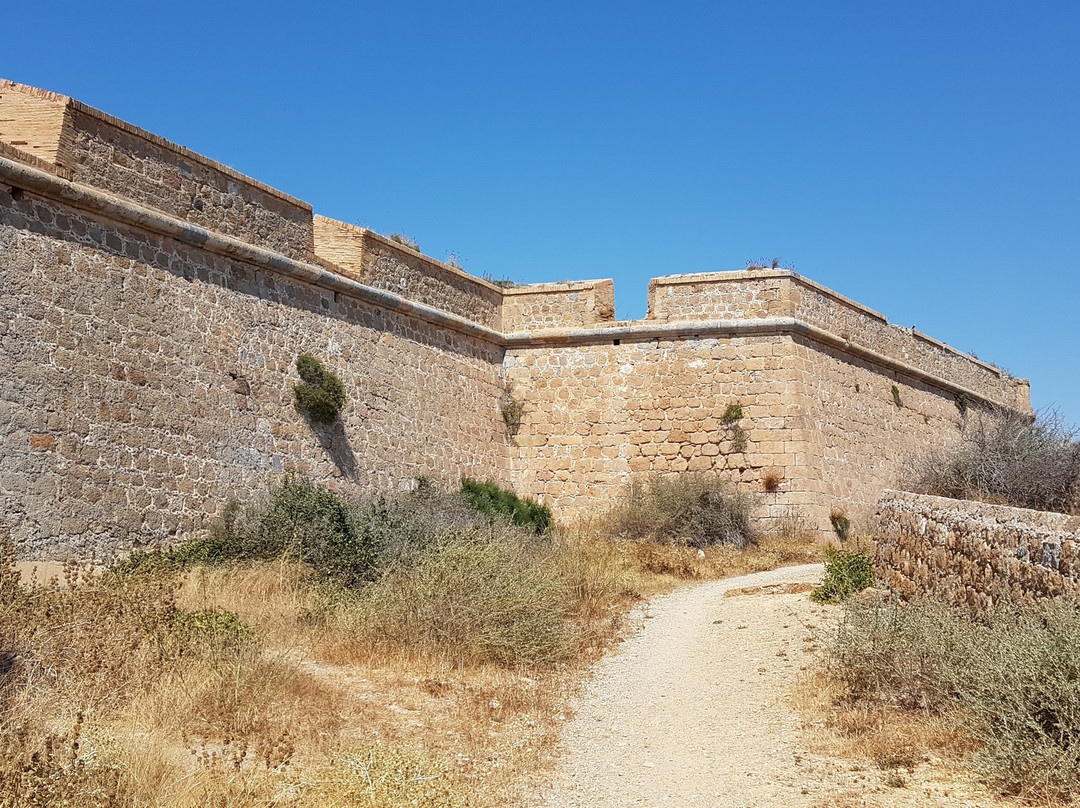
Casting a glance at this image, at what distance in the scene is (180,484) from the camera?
34.6ft

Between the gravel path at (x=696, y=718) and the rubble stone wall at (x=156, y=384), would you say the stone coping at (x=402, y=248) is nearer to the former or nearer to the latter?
the rubble stone wall at (x=156, y=384)

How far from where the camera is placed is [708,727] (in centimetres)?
627

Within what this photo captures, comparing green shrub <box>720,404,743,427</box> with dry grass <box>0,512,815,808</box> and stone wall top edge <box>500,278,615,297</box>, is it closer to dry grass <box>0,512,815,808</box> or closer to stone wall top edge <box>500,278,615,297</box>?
stone wall top edge <box>500,278,615,297</box>

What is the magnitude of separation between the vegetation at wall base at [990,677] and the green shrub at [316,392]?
24.1ft

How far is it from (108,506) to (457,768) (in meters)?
5.72

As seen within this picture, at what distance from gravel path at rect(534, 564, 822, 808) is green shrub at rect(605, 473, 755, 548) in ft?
Answer: 13.9

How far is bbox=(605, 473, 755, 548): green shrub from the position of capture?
14.5m

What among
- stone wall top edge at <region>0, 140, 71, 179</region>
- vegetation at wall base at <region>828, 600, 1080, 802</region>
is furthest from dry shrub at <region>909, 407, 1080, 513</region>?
stone wall top edge at <region>0, 140, 71, 179</region>

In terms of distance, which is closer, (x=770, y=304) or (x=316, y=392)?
(x=316, y=392)

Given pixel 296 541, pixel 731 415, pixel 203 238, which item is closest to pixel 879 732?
pixel 296 541

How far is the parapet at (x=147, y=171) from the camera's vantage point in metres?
9.86

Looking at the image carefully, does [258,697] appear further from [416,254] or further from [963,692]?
[416,254]

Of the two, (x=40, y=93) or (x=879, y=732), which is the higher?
(x=40, y=93)

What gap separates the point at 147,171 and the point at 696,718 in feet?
26.1
